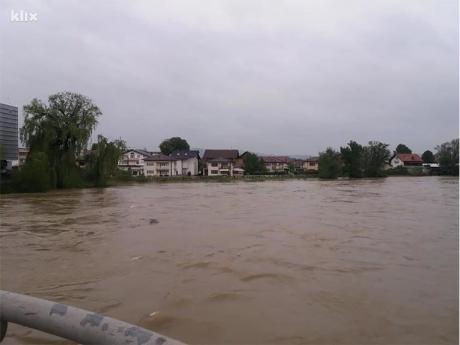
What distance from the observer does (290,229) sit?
9.84 meters

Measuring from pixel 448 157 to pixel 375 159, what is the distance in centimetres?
1080

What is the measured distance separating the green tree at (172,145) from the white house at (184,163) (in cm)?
1345

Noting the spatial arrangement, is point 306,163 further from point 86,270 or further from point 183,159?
point 86,270

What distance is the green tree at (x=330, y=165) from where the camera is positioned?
6241 centimetres

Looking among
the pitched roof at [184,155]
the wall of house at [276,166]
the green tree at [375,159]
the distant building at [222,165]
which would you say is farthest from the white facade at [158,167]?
the green tree at [375,159]

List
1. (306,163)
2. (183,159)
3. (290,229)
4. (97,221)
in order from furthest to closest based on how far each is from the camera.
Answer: (306,163) < (183,159) < (97,221) < (290,229)

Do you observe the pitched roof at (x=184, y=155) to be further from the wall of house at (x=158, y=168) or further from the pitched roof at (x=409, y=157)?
the pitched roof at (x=409, y=157)

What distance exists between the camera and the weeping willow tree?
3190 centimetres

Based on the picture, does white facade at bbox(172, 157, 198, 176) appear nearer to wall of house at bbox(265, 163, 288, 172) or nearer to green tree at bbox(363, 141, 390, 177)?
wall of house at bbox(265, 163, 288, 172)

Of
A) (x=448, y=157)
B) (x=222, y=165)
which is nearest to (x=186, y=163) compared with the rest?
(x=222, y=165)

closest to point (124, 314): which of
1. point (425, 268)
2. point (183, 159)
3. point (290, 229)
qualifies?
point (425, 268)

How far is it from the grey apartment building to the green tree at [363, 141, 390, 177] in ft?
170

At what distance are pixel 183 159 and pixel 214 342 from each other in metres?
75.7

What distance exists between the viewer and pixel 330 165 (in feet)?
204
